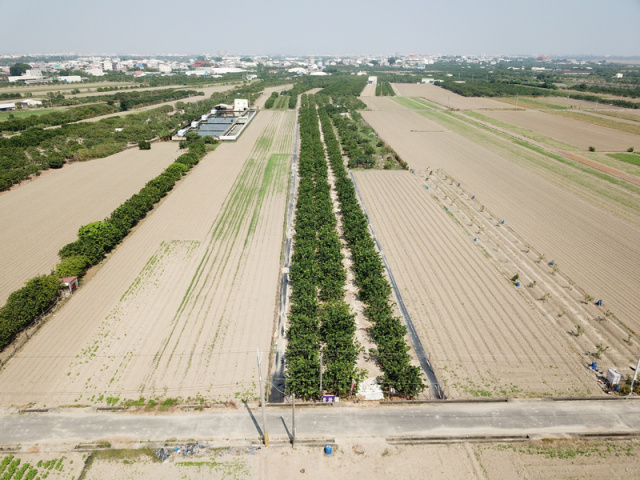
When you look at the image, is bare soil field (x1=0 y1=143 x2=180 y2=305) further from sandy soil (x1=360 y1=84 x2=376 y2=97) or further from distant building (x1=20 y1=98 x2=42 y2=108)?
sandy soil (x1=360 y1=84 x2=376 y2=97)

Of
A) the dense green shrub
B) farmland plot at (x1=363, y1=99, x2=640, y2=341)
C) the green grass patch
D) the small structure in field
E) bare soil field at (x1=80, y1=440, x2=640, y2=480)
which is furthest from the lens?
the green grass patch

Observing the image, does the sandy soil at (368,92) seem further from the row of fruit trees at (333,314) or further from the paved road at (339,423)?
the paved road at (339,423)

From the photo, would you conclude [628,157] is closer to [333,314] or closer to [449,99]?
[333,314]

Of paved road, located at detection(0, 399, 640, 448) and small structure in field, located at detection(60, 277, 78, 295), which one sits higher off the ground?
small structure in field, located at detection(60, 277, 78, 295)

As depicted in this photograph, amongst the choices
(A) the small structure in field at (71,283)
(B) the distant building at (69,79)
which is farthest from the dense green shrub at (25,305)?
(B) the distant building at (69,79)

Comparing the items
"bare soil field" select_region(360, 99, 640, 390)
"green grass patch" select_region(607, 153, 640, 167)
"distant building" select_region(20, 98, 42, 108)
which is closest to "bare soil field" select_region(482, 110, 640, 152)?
"green grass patch" select_region(607, 153, 640, 167)

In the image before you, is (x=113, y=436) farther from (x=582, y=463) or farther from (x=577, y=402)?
(x=577, y=402)
